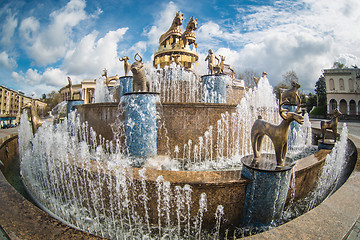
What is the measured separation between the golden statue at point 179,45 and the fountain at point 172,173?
10.2 meters

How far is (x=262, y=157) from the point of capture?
13.4 feet

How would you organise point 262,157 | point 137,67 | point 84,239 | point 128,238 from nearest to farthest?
point 84,239
point 128,238
point 262,157
point 137,67

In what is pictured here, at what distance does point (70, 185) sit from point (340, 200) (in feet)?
17.1

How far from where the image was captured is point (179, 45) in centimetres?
1702

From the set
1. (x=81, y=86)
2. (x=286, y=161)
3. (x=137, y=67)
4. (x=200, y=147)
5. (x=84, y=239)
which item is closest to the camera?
(x=84, y=239)

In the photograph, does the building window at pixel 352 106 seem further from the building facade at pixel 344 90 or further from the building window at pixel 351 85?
the building window at pixel 351 85

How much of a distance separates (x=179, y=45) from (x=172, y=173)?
603 inches

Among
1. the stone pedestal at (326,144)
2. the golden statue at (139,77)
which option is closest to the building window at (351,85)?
the stone pedestal at (326,144)

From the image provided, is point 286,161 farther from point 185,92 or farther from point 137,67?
point 185,92

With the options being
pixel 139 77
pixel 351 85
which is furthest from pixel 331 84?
pixel 139 77

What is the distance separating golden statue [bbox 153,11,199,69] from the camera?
16.8 meters

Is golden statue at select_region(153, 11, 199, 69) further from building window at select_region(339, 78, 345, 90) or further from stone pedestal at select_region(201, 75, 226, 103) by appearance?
building window at select_region(339, 78, 345, 90)

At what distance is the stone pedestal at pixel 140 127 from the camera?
5.82 metres

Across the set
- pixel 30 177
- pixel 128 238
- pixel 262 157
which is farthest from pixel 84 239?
pixel 30 177
